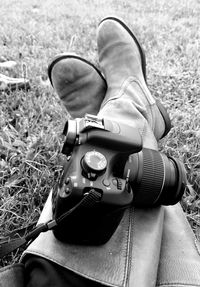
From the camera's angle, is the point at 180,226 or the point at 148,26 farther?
the point at 148,26

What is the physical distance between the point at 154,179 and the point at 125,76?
561 mm

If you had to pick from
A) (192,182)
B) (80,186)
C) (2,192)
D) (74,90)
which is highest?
(80,186)

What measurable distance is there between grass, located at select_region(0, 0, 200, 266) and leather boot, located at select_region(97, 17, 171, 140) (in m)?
0.11

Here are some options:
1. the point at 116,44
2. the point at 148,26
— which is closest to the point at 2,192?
the point at 116,44

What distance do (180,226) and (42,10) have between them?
1840 mm

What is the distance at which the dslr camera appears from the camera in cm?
77

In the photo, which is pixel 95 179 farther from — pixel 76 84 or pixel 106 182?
pixel 76 84

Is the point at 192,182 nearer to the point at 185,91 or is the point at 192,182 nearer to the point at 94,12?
the point at 185,91

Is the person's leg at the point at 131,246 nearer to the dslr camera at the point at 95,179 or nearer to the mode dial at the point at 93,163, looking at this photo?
the dslr camera at the point at 95,179

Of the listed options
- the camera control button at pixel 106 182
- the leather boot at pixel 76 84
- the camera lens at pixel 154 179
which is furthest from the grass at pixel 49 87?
the camera control button at pixel 106 182

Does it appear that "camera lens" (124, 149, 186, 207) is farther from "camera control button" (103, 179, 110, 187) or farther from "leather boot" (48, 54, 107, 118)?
"leather boot" (48, 54, 107, 118)

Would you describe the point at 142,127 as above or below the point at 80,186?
below

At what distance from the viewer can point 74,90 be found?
1.42 metres

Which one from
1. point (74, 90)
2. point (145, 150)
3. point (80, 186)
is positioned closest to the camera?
point (80, 186)
